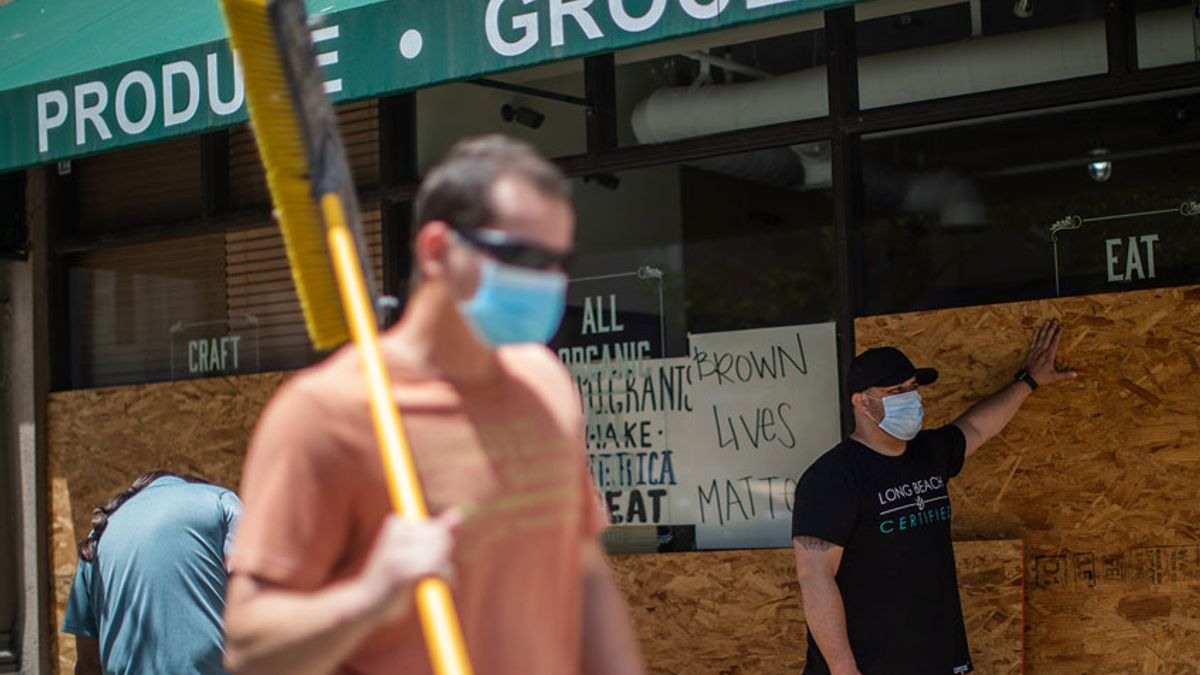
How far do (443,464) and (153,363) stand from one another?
6.68 m

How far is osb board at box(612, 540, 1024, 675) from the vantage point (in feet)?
20.1

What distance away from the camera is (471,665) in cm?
231

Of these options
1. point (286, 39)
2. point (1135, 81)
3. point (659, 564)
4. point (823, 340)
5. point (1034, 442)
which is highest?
point (1135, 81)

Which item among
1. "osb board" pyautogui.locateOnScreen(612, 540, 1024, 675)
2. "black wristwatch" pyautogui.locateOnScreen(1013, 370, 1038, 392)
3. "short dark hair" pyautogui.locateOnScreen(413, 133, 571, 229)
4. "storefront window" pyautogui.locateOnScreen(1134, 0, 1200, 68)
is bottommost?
"osb board" pyautogui.locateOnScreen(612, 540, 1024, 675)

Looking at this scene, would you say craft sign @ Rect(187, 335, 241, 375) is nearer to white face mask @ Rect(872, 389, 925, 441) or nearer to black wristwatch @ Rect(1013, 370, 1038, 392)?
white face mask @ Rect(872, 389, 925, 441)

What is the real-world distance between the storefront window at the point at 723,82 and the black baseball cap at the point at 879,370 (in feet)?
4.26

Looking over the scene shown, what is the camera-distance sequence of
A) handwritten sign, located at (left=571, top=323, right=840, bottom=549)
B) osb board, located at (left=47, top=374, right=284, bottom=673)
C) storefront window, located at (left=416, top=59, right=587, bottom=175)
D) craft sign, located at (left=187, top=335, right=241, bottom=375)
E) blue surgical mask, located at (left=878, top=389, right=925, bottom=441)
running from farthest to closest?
craft sign, located at (left=187, top=335, right=241, bottom=375) → osb board, located at (left=47, top=374, right=284, bottom=673) → storefront window, located at (left=416, top=59, right=587, bottom=175) → handwritten sign, located at (left=571, top=323, right=840, bottom=549) → blue surgical mask, located at (left=878, top=389, right=925, bottom=441)

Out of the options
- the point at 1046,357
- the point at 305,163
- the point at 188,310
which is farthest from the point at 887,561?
the point at 188,310

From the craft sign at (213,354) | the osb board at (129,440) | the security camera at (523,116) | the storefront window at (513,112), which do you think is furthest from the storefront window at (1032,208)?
the craft sign at (213,354)

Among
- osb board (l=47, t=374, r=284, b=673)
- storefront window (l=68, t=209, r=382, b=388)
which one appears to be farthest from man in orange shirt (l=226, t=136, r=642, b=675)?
osb board (l=47, t=374, r=284, b=673)

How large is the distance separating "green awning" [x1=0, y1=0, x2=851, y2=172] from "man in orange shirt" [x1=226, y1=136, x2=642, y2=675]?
2.83 meters

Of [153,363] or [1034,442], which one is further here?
[153,363]

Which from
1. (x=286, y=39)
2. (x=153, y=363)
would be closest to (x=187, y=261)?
(x=153, y=363)

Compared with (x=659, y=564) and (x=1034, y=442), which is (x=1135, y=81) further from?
(x=659, y=564)
